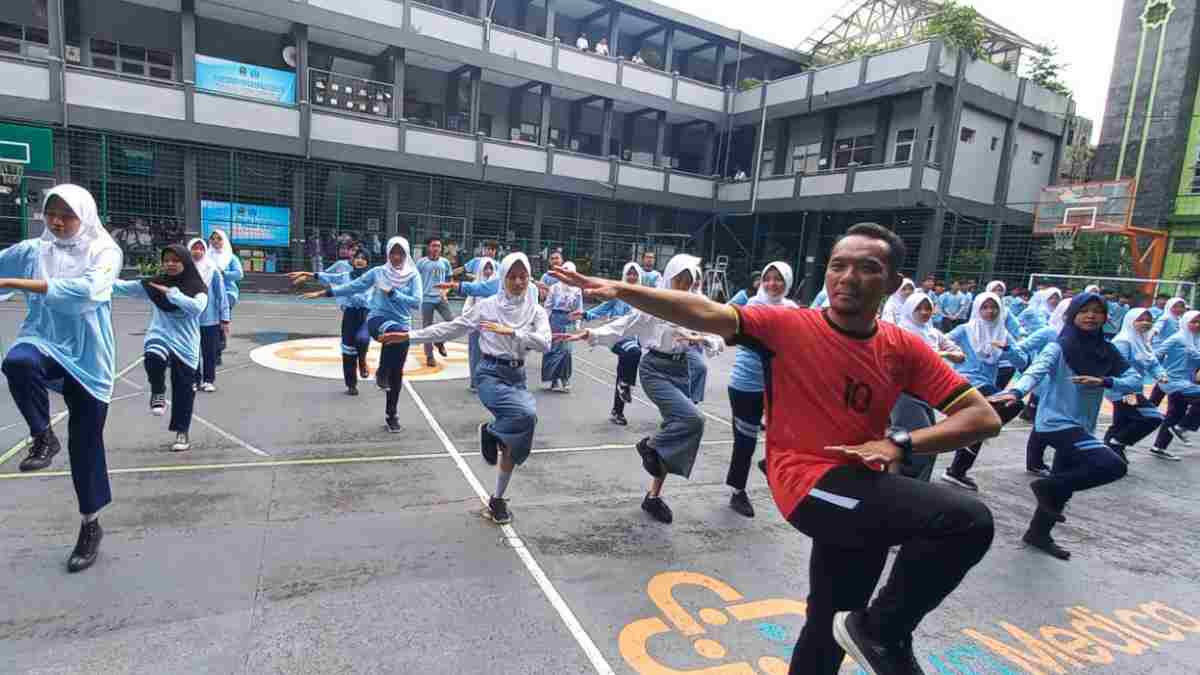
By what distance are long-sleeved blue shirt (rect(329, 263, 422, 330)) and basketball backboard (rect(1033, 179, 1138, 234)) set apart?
21703mm

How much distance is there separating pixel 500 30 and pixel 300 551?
20754 mm

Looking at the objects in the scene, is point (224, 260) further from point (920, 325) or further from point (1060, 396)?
point (1060, 396)

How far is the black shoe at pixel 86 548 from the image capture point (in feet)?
11.4

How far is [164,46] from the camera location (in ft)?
60.8

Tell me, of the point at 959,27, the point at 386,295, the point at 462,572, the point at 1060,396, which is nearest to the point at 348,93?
the point at 386,295

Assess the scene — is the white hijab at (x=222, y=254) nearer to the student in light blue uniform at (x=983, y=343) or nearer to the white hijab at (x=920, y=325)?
the white hijab at (x=920, y=325)

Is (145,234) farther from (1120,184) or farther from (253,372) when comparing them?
(1120,184)

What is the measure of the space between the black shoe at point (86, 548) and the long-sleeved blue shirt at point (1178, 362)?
1131 cm

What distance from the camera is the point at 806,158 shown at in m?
25.2

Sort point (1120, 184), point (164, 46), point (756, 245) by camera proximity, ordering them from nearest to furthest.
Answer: point (164, 46) → point (1120, 184) → point (756, 245)

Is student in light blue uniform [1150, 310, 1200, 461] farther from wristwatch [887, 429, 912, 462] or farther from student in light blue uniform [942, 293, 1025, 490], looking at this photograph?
wristwatch [887, 429, 912, 462]

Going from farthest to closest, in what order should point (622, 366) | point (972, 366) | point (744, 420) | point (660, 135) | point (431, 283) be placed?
point (660, 135)
point (431, 283)
point (622, 366)
point (972, 366)
point (744, 420)

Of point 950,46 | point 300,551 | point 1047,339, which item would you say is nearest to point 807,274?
point 950,46

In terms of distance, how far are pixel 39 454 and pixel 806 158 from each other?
25.2 meters
